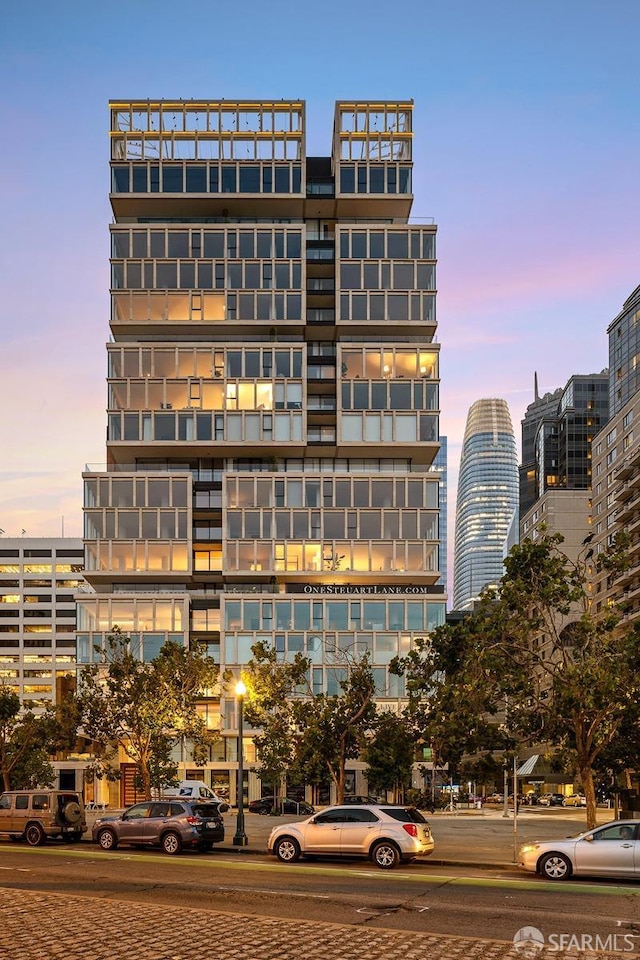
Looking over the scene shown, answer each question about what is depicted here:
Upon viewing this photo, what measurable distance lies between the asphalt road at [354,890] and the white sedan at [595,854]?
0.37 m

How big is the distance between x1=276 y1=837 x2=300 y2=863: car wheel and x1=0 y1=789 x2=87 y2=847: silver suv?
33.7 ft

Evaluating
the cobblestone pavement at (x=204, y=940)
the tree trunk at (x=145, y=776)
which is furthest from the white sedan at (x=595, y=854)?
the tree trunk at (x=145, y=776)

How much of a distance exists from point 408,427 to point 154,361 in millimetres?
22512

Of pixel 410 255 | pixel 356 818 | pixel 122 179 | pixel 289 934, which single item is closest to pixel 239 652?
pixel 410 255

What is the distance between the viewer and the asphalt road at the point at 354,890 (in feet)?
63.2

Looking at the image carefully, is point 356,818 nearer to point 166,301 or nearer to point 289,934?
point 289,934

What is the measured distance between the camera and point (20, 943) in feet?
54.7

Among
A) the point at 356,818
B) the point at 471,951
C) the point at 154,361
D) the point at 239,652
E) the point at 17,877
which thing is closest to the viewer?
the point at 471,951

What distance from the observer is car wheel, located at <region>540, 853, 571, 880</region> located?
2505 centimetres

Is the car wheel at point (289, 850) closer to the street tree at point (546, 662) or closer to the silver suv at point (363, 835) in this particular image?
the silver suv at point (363, 835)

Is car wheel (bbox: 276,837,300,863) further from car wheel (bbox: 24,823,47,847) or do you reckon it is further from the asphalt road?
car wheel (bbox: 24,823,47,847)

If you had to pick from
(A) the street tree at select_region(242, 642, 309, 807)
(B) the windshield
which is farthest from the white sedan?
(A) the street tree at select_region(242, 642, 309, 807)

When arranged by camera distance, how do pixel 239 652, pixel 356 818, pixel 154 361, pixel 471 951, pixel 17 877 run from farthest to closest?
1. pixel 154 361
2. pixel 239 652
3. pixel 356 818
4. pixel 17 877
5. pixel 471 951

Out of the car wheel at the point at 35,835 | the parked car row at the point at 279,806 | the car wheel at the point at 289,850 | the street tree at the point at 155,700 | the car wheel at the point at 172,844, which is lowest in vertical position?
the parked car row at the point at 279,806
